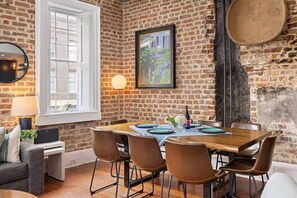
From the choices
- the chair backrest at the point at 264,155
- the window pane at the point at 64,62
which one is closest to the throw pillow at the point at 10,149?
the window pane at the point at 64,62

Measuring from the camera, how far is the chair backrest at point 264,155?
2703 millimetres

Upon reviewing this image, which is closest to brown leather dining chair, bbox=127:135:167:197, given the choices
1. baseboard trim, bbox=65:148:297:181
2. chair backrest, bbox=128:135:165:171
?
chair backrest, bbox=128:135:165:171

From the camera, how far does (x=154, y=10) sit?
17.3ft

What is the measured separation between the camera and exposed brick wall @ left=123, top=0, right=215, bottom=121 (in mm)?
4555

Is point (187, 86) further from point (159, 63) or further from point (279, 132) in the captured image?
point (279, 132)

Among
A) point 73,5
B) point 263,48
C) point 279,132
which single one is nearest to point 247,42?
point 263,48

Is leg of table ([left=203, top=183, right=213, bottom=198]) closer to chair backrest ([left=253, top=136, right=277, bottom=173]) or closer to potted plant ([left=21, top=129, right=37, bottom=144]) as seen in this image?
chair backrest ([left=253, top=136, right=277, bottom=173])

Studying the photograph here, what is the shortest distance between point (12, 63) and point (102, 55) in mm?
1777

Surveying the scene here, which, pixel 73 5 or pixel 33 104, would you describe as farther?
pixel 73 5

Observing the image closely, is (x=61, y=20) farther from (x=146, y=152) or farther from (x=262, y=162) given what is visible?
(x=262, y=162)

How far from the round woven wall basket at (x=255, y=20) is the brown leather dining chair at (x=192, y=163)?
223 cm

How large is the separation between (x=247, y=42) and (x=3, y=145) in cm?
369

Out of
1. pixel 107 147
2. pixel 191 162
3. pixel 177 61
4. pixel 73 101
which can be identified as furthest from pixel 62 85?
pixel 191 162

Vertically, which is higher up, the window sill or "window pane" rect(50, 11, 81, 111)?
"window pane" rect(50, 11, 81, 111)
